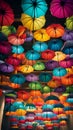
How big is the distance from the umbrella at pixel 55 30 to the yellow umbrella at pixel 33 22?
240mm

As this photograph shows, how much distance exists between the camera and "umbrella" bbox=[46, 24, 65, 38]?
4.79 meters

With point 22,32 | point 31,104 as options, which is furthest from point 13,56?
point 31,104

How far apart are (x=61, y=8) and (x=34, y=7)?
535 mm

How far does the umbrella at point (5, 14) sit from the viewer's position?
13.6 ft

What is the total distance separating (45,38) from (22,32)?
1.86ft

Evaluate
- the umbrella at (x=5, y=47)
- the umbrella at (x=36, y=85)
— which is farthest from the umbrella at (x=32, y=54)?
the umbrella at (x=36, y=85)

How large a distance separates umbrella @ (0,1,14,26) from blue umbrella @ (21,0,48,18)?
31cm

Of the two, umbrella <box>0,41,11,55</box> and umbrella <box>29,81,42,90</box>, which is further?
umbrella <box>29,81,42,90</box>

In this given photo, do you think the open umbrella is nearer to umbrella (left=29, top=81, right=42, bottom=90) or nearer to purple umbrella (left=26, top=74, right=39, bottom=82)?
purple umbrella (left=26, top=74, right=39, bottom=82)

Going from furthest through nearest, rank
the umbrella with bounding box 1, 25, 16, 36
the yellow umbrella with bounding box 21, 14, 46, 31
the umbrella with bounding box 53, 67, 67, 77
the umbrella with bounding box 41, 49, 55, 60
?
1. the umbrella with bounding box 53, 67, 67, 77
2. the umbrella with bounding box 41, 49, 55, 60
3. the umbrella with bounding box 1, 25, 16, 36
4. the yellow umbrella with bounding box 21, 14, 46, 31

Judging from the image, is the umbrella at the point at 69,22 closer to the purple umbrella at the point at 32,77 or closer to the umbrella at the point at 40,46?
the umbrella at the point at 40,46

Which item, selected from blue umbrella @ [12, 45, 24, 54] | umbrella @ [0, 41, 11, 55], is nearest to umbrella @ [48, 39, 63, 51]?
blue umbrella @ [12, 45, 24, 54]

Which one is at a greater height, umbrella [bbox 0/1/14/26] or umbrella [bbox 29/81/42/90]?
umbrella [bbox 0/1/14/26]

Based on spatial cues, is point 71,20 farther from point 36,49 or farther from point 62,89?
point 62,89
